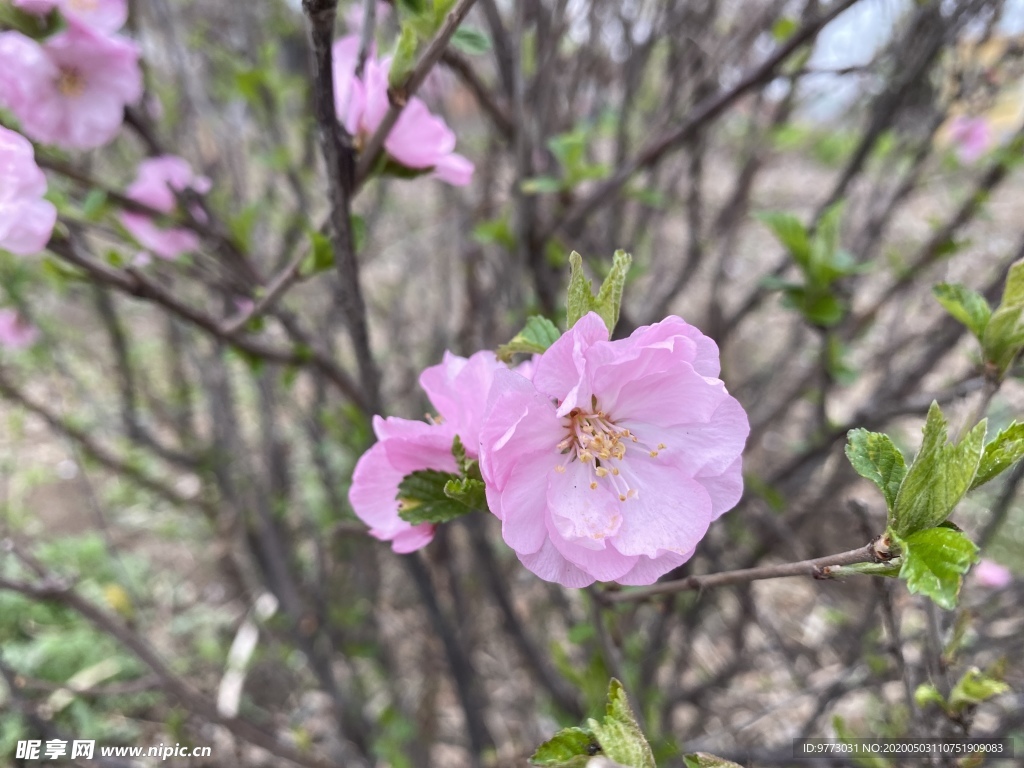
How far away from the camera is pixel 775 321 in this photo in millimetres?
4492

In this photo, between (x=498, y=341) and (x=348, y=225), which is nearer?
(x=348, y=225)

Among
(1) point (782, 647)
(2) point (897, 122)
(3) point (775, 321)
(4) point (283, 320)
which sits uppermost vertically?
(2) point (897, 122)

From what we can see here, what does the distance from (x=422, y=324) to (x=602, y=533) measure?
8.50 ft

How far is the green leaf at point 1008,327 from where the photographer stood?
2.13ft

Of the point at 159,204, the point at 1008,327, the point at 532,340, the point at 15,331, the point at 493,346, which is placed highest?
the point at 1008,327

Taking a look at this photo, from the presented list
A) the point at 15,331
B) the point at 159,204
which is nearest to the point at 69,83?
the point at 159,204

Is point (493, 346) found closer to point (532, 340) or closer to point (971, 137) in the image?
point (532, 340)

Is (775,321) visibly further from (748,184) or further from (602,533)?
(602,533)

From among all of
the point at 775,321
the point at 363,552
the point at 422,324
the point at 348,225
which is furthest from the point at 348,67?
the point at 775,321

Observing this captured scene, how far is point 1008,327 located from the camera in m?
0.66

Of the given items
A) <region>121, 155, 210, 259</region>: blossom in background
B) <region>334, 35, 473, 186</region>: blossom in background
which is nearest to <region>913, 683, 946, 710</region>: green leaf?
<region>334, 35, 473, 186</region>: blossom in background

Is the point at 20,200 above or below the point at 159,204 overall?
above

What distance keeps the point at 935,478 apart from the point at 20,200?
35.8 inches

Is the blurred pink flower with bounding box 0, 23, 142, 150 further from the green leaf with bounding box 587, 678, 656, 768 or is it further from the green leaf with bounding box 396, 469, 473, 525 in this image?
the green leaf with bounding box 587, 678, 656, 768
